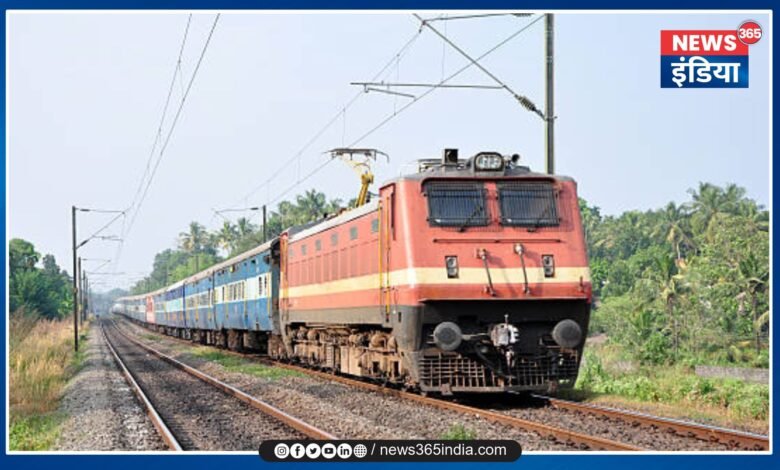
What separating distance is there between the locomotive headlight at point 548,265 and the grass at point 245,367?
29.5 feet

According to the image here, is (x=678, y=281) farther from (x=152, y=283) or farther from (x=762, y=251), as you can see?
(x=152, y=283)

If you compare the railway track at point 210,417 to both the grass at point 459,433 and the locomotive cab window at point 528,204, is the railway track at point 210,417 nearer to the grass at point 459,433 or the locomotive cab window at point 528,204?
the grass at point 459,433

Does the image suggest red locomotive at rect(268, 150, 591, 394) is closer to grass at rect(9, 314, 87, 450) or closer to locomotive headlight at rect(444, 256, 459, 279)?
locomotive headlight at rect(444, 256, 459, 279)

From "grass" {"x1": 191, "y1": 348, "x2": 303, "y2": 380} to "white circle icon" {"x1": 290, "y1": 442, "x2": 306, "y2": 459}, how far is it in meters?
12.8

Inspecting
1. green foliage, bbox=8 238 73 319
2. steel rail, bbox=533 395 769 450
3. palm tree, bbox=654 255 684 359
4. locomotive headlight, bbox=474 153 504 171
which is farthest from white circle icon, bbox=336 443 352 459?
palm tree, bbox=654 255 684 359

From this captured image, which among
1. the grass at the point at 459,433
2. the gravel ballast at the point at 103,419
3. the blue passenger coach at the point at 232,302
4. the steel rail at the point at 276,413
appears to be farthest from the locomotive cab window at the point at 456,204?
the blue passenger coach at the point at 232,302

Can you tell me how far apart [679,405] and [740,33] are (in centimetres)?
698

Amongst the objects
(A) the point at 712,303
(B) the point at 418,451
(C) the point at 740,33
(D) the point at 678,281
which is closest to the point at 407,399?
(B) the point at 418,451

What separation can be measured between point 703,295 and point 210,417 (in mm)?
33224

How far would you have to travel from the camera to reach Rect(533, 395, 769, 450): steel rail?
408 inches

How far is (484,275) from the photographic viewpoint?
541 inches

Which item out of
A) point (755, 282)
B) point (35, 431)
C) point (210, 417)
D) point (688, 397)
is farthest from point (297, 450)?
point (755, 282)

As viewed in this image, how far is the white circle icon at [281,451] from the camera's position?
27.5ft

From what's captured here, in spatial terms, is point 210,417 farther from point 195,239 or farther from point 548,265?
point 195,239
